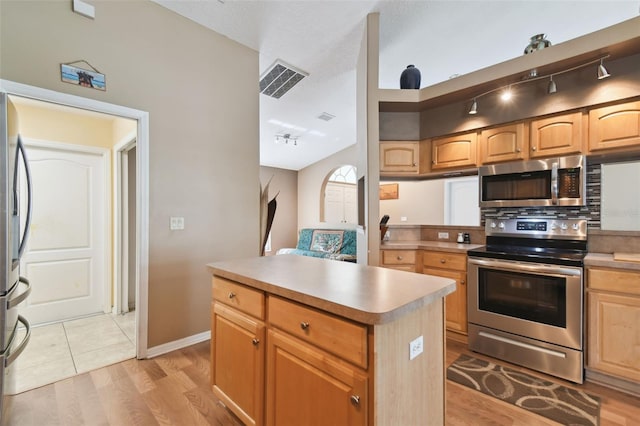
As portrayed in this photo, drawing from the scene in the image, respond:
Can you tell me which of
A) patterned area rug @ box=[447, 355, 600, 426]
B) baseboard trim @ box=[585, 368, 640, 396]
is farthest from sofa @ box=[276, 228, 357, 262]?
baseboard trim @ box=[585, 368, 640, 396]

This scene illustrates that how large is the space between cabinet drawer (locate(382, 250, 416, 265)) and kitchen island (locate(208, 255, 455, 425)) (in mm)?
1413

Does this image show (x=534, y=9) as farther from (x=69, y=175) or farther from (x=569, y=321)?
(x=69, y=175)

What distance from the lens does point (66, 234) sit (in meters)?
3.33

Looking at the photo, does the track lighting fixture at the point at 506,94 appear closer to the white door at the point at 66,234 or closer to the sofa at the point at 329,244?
the sofa at the point at 329,244

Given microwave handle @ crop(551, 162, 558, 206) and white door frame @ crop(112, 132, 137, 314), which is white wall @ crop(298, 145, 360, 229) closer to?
white door frame @ crop(112, 132, 137, 314)

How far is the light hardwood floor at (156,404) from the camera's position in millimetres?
1710

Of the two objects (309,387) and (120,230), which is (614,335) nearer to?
(309,387)

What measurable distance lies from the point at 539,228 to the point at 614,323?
94cm

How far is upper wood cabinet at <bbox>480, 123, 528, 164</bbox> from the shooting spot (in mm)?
2676

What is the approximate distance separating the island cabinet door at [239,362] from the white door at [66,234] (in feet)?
8.96

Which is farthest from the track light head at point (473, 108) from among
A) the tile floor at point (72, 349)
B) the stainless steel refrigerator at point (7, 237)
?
the tile floor at point (72, 349)

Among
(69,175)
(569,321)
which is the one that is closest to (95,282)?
(69,175)

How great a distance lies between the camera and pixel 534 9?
271 centimetres

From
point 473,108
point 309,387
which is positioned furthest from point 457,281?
point 309,387
